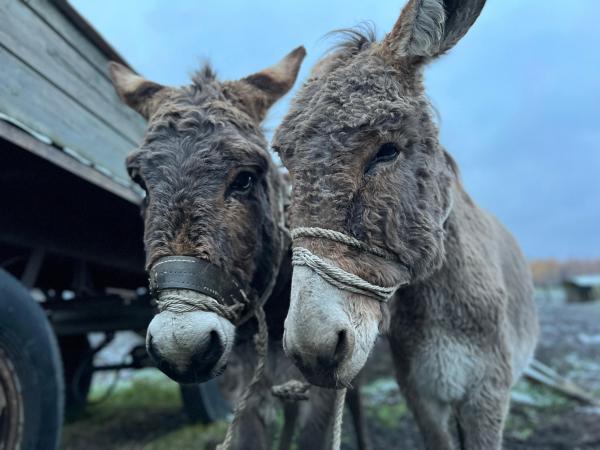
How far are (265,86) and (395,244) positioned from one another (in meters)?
1.48

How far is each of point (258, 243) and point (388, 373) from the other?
14.9ft

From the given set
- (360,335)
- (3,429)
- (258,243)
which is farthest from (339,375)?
(3,429)

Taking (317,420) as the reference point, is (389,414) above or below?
below

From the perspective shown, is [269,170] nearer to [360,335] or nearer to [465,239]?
[465,239]

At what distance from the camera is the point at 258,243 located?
7.15 ft

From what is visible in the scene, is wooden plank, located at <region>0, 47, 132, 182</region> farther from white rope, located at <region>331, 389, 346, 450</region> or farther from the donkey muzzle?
white rope, located at <region>331, 389, 346, 450</region>

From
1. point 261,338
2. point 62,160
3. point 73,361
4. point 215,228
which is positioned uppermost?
point 62,160

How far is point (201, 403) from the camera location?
14.8ft

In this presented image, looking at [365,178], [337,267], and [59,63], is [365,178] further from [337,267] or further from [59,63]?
[59,63]

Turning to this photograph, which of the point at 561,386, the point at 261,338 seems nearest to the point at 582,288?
the point at 561,386

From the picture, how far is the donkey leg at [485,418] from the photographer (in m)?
1.98

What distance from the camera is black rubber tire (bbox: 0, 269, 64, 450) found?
2.06 metres

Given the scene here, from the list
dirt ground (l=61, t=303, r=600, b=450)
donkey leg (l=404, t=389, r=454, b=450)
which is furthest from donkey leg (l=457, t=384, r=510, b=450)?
dirt ground (l=61, t=303, r=600, b=450)

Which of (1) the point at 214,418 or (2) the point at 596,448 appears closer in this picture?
(2) the point at 596,448
